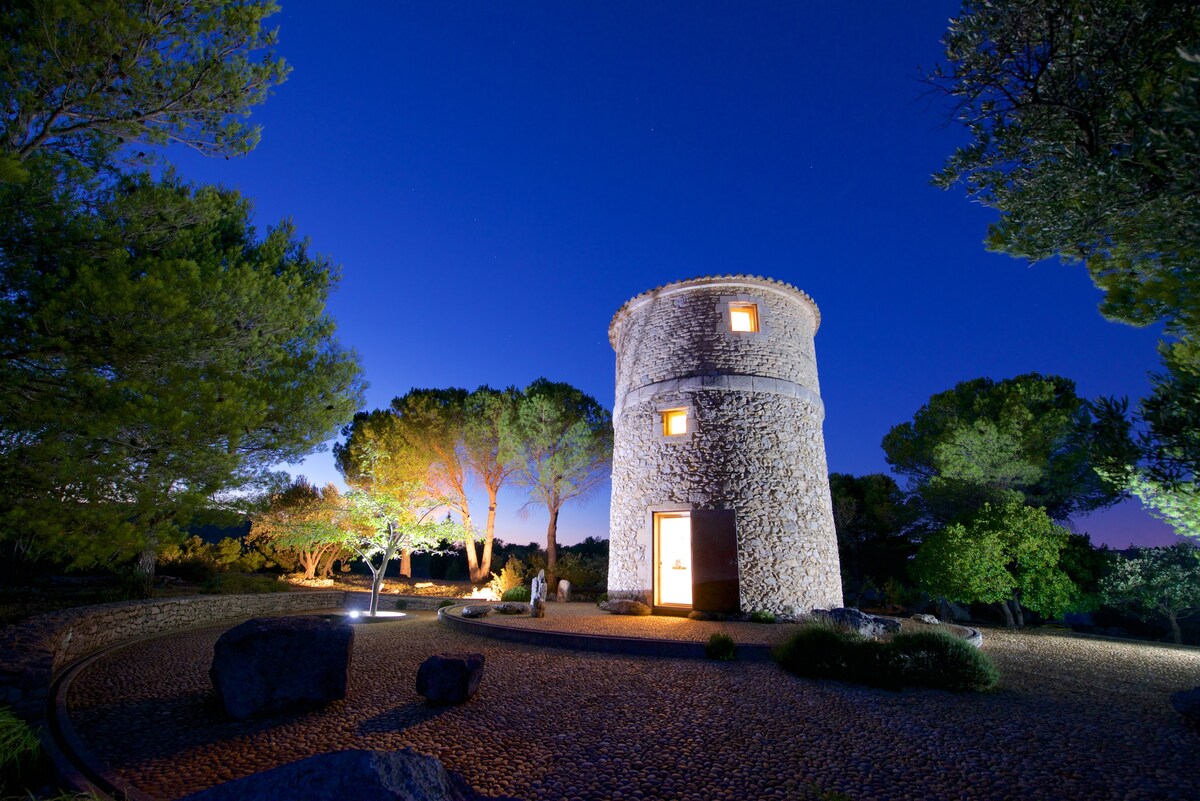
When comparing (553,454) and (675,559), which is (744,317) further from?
(553,454)

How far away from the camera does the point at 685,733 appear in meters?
4.31

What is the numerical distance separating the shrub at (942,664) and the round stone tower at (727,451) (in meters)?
4.24

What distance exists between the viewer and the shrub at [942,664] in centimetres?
592

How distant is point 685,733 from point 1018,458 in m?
16.3

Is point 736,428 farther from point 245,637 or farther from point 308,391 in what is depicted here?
point 245,637

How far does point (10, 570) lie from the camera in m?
11.7

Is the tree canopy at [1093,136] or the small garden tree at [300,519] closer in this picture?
the tree canopy at [1093,136]

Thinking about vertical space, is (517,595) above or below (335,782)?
below

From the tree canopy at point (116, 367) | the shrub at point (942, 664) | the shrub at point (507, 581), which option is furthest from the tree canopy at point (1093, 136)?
the shrub at point (507, 581)

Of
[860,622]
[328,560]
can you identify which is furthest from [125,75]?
[328,560]

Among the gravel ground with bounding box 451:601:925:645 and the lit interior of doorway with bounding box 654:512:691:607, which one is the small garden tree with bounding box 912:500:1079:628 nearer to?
the gravel ground with bounding box 451:601:925:645

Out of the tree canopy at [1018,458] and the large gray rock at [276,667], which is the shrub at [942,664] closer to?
the large gray rock at [276,667]

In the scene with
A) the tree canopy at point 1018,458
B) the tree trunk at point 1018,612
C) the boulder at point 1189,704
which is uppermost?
the tree canopy at point 1018,458

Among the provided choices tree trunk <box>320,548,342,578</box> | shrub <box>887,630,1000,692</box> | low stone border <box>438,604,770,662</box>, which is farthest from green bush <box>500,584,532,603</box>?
tree trunk <box>320,548,342,578</box>
